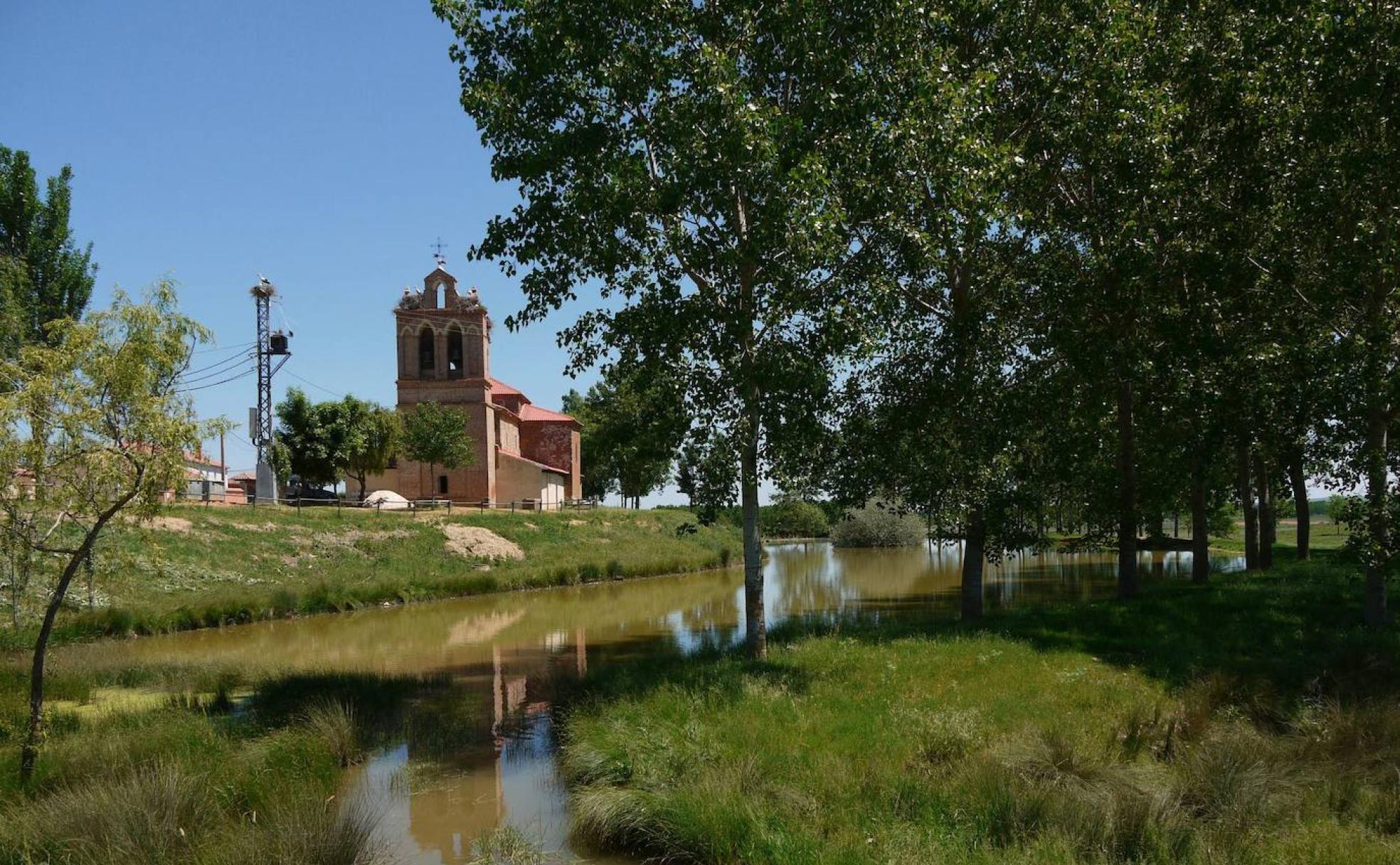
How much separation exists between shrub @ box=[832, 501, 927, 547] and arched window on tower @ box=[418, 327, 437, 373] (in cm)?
3172

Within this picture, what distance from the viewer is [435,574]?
111 ft

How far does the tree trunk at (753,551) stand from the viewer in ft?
44.9

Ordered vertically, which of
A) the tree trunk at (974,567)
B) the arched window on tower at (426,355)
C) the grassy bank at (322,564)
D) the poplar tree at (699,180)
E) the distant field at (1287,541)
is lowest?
the distant field at (1287,541)

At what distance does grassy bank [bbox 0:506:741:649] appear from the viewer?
23.8 meters

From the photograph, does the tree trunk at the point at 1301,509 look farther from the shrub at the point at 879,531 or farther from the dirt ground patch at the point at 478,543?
the shrub at the point at 879,531

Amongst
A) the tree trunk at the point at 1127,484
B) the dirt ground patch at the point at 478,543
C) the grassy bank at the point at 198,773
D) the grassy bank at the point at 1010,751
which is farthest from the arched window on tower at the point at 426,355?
the grassy bank at the point at 1010,751

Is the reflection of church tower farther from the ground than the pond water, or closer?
farther from the ground

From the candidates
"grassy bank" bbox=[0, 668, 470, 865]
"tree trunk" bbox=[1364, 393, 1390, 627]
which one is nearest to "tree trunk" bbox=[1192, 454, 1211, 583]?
"tree trunk" bbox=[1364, 393, 1390, 627]

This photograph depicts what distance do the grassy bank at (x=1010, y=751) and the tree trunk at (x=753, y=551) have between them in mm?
467

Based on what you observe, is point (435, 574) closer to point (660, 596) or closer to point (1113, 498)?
point (660, 596)

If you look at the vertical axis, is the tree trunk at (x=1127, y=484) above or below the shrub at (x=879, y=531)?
above

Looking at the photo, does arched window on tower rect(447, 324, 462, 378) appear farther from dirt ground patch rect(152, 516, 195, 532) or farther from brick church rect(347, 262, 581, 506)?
dirt ground patch rect(152, 516, 195, 532)

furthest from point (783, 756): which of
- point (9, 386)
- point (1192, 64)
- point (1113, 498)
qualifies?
point (1192, 64)

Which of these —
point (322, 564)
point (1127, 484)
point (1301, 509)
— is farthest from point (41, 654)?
point (1301, 509)
